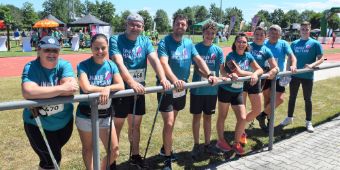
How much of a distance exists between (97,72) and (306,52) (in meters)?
4.31

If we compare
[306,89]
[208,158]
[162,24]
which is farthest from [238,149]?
[162,24]

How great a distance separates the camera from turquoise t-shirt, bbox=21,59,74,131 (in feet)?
10.4

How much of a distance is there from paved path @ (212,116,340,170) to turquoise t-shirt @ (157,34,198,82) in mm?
1345

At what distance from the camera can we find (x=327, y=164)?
15.8ft

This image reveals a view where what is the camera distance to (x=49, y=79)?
10.7 feet

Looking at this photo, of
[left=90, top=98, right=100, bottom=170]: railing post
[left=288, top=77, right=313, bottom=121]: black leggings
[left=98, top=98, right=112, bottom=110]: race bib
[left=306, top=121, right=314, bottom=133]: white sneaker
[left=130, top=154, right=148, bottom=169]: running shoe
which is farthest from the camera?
[left=288, top=77, right=313, bottom=121]: black leggings

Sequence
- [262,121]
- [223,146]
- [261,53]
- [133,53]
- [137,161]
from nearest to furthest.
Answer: [133,53] → [137,161] → [223,146] → [261,53] → [262,121]

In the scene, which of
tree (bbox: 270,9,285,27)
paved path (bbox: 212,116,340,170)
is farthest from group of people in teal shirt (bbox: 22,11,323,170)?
tree (bbox: 270,9,285,27)

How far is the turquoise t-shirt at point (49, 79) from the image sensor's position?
125 inches

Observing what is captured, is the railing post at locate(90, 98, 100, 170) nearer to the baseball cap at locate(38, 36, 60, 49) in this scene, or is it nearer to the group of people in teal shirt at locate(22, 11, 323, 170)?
the group of people in teal shirt at locate(22, 11, 323, 170)

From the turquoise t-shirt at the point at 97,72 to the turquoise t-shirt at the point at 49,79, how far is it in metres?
0.16

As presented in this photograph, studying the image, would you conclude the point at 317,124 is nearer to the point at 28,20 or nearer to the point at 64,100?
the point at 64,100

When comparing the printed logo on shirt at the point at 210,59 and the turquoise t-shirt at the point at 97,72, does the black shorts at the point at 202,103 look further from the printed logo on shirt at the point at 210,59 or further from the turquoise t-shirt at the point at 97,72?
the turquoise t-shirt at the point at 97,72

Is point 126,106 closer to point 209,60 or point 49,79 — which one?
point 49,79
